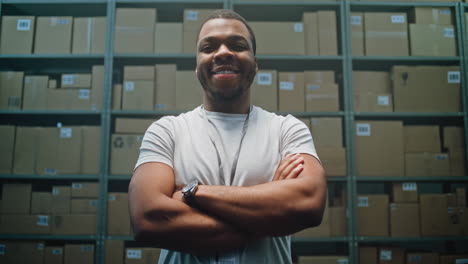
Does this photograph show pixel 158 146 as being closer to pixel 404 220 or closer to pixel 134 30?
pixel 134 30

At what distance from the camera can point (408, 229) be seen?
1938 millimetres

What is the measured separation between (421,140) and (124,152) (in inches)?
78.2

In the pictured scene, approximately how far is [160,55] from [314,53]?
108 centimetres

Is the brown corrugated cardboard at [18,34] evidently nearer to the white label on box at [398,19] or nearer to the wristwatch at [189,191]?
the wristwatch at [189,191]

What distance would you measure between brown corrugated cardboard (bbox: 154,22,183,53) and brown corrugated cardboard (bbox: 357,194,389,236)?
5.28ft

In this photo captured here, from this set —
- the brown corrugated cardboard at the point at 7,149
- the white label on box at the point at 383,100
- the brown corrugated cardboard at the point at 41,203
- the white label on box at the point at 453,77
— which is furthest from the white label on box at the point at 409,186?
the brown corrugated cardboard at the point at 7,149

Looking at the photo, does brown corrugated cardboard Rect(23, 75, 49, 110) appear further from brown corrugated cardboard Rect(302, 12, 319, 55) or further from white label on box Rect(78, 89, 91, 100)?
brown corrugated cardboard Rect(302, 12, 319, 55)

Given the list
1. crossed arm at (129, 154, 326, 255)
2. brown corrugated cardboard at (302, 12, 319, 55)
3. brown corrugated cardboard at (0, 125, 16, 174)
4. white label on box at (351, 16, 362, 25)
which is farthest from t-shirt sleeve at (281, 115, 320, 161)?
brown corrugated cardboard at (0, 125, 16, 174)

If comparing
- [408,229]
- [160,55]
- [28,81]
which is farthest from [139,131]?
[408,229]

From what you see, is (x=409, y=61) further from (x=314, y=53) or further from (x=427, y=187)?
(x=427, y=187)

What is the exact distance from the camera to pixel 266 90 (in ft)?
6.75

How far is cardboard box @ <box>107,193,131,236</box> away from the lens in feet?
6.27

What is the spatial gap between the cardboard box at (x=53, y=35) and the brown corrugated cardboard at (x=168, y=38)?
62 centimetres

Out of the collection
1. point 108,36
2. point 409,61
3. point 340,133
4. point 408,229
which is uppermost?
point 108,36
